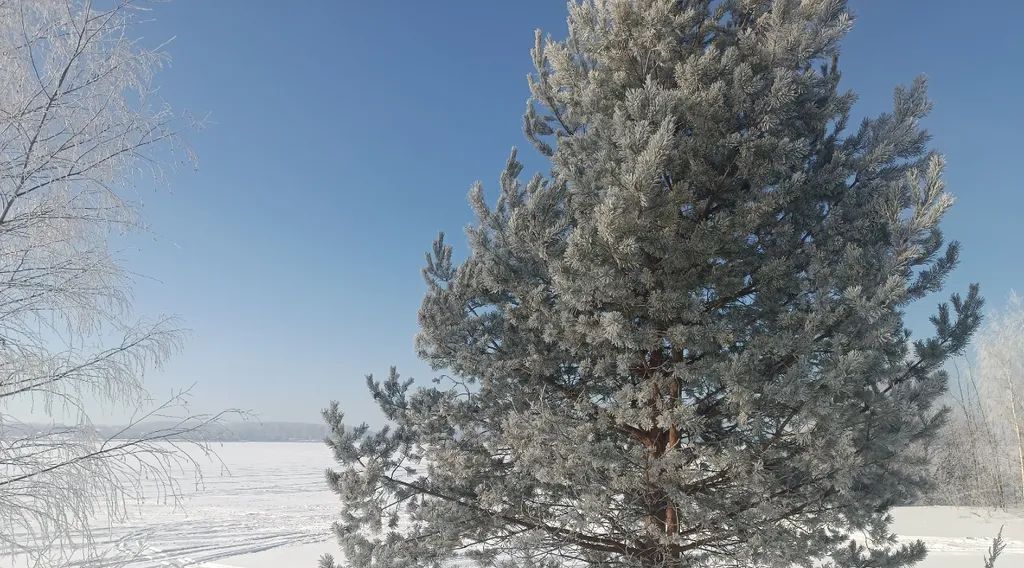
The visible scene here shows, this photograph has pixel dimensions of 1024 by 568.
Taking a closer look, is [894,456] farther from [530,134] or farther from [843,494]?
[530,134]

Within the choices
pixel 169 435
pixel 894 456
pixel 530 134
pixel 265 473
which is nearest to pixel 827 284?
pixel 894 456

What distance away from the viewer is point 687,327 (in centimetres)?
370

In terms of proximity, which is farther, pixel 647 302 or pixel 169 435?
pixel 647 302

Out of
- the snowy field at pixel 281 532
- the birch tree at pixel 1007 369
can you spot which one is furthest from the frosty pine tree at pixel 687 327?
the birch tree at pixel 1007 369

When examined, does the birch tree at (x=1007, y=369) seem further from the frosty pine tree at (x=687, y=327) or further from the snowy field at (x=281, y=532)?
the frosty pine tree at (x=687, y=327)

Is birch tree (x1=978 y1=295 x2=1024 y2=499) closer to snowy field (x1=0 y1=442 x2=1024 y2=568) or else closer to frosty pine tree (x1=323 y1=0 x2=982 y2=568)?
snowy field (x1=0 y1=442 x2=1024 y2=568)

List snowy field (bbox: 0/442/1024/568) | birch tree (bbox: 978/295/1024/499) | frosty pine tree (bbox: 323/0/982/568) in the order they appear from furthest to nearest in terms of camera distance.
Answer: birch tree (bbox: 978/295/1024/499) → snowy field (bbox: 0/442/1024/568) → frosty pine tree (bbox: 323/0/982/568)

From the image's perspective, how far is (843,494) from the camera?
11.8ft

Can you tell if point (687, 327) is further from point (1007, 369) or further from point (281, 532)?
point (1007, 369)

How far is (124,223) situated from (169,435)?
1309mm

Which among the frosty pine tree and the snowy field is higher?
the frosty pine tree

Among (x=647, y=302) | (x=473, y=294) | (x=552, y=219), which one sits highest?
(x=552, y=219)

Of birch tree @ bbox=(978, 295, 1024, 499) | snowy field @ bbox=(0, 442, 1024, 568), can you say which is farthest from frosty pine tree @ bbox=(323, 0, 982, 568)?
birch tree @ bbox=(978, 295, 1024, 499)

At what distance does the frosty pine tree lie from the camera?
135 inches
